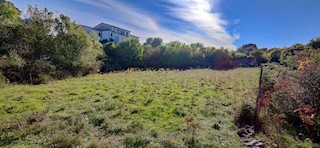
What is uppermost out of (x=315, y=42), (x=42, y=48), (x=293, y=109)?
(x=315, y=42)

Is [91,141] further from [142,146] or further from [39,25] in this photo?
[39,25]

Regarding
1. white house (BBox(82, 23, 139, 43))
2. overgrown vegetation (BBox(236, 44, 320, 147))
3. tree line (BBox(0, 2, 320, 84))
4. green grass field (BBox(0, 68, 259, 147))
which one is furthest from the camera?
white house (BBox(82, 23, 139, 43))

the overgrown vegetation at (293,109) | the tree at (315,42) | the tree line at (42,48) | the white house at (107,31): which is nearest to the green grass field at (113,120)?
the overgrown vegetation at (293,109)

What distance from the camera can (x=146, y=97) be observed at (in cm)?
957

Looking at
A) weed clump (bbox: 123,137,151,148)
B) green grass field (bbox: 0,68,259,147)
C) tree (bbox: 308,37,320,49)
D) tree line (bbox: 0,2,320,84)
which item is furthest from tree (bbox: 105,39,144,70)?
weed clump (bbox: 123,137,151,148)

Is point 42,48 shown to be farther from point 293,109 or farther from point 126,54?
point 293,109

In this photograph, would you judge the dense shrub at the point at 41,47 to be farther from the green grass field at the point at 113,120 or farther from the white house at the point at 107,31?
the white house at the point at 107,31

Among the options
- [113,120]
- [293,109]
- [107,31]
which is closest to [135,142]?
[113,120]

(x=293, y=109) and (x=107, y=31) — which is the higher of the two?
(x=107, y=31)

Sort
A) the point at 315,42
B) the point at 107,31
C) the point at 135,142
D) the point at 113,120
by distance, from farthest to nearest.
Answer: the point at 107,31 < the point at 315,42 < the point at 113,120 < the point at 135,142

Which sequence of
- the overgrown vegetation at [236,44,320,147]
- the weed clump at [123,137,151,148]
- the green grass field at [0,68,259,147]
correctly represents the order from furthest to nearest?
1. the overgrown vegetation at [236,44,320,147]
2. the green grass field at [0,68,259,147]
3. the weed clump at [123,137,151,148]

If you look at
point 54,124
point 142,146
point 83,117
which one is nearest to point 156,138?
point 142,146

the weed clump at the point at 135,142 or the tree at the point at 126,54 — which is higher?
the tree at the point at 126,54

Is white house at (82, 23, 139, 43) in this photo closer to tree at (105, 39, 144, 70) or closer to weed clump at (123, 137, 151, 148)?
tree at (105, 39, 144, 70)
